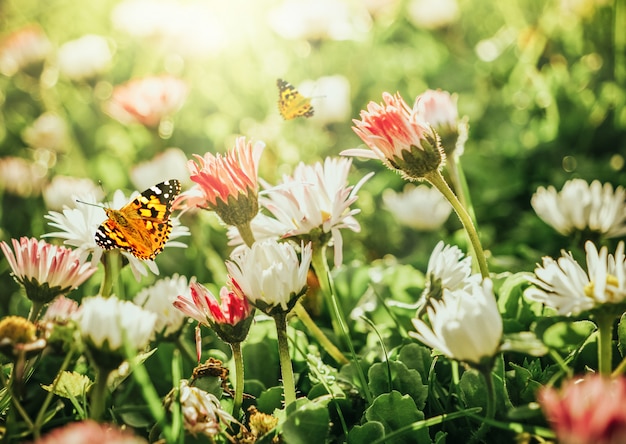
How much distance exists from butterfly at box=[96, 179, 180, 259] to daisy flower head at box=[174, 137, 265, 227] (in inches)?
1.8

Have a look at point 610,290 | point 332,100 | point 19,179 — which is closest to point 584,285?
point 610,290

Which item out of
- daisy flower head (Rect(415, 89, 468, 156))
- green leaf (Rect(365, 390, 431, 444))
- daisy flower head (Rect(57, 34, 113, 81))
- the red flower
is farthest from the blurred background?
the red flower

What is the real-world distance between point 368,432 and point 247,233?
12.4 inches

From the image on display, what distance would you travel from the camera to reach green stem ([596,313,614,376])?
737mm

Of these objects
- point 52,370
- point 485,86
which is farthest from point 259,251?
point 485,86

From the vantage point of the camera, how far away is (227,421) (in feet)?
2.73

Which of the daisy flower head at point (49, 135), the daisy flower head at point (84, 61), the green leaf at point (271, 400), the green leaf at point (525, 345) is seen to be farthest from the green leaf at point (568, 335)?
the daisy flower head at point (84, 61)

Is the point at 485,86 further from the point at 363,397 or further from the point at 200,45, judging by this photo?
the point at 363,397

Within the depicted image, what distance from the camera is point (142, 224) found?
0.94 meters

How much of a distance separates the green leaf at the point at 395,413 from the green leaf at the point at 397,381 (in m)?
0.05

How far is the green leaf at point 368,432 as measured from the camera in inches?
32.6

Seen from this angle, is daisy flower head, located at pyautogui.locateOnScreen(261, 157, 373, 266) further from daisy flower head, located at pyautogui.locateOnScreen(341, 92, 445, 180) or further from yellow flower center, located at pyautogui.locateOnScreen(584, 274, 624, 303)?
yellow flower center, located at pyautogui.locateOnScreen(584, 274, 624, 303)

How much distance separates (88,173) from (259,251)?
125 cm

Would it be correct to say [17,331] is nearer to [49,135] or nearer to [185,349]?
[185,349]
